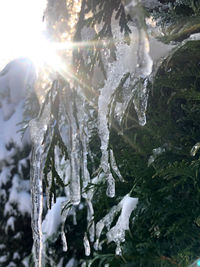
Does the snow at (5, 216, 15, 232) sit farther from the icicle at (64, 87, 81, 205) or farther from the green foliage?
the icicle at (64, 87, 81, 205)

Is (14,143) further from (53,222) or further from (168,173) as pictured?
(168,173)

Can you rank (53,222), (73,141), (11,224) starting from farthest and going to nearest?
1. (11,224)
2. (53,222)
3. (73,141)

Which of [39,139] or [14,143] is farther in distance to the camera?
[14,143]

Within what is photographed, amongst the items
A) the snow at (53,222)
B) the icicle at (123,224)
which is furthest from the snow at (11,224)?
the icicle at (123,224)

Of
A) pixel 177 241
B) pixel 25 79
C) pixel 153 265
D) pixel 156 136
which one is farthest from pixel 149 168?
pixel 25 79

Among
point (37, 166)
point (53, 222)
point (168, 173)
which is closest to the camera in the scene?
point (37, 166)

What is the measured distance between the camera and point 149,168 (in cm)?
248

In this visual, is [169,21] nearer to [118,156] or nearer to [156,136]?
[156,136]

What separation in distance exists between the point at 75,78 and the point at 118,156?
110 centimetres

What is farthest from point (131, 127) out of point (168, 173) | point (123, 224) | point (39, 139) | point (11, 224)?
point (11, 224)

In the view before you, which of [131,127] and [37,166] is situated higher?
[37,166]

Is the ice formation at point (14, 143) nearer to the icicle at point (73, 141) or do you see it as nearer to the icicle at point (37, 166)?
the icicle at point (37, 166)

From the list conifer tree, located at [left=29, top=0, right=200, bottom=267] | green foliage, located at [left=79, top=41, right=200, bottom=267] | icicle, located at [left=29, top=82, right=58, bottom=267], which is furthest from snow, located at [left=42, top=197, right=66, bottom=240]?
icicle, located at [left=29, top=82, right=58, bottom=267]

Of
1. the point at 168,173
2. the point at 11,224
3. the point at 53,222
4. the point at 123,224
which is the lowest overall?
the point at 11,224
